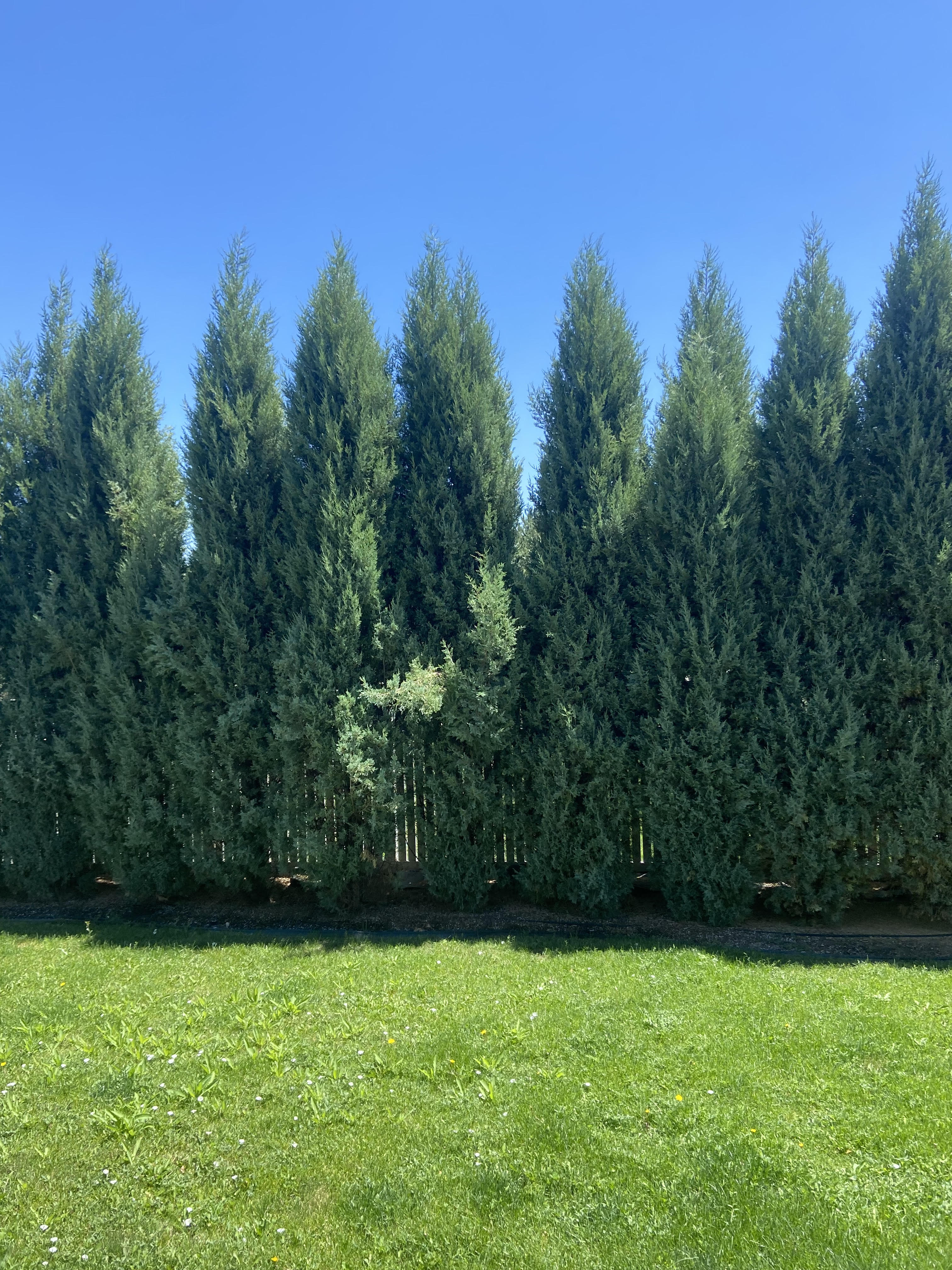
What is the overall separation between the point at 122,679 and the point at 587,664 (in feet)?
15.4

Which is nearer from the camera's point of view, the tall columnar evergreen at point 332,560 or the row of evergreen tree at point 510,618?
the row of evergreen tree at point 510,618

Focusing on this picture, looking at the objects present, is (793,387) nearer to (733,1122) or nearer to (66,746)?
(733,1122)

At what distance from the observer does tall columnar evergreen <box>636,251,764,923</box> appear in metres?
6.16

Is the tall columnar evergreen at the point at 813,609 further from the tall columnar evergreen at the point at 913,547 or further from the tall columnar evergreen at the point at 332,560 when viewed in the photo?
the tall columnar evergreen at the point at 332,560

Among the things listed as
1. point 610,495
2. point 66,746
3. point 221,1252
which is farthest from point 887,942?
point 66,746

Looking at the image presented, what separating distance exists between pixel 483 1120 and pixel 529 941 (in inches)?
107

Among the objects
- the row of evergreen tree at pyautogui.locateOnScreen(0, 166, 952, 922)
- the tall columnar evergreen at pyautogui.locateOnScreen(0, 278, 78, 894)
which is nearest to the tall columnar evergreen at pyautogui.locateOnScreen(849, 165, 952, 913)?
the row of evergreen tree at pyautogui.locateOnScreen(0, 166, 952, 922)

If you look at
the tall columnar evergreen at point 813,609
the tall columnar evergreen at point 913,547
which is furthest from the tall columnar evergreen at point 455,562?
the tall columnar evergreen at point 913,547

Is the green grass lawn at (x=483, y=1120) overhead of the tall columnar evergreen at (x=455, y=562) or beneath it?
beneath

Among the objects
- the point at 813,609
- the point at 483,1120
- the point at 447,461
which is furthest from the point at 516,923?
the point at 447,461

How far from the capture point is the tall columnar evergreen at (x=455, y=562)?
256 inches

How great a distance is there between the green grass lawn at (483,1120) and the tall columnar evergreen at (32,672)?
9.22 feet

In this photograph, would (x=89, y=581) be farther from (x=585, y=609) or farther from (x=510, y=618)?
(x=585, y=609)

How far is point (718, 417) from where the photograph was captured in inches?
250
